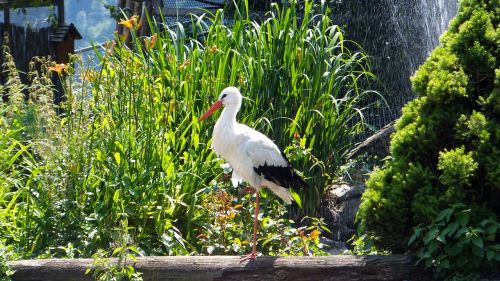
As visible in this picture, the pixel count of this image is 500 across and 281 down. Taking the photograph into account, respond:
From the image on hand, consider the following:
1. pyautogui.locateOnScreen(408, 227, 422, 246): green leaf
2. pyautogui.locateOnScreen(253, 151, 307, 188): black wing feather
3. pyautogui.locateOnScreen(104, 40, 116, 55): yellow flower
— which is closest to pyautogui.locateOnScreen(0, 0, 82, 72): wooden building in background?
pyautogui.locateOnScreen(104, 40, 116, 55): yellow flower

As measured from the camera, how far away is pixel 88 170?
6191 millimetres

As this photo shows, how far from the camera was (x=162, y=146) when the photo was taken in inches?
250

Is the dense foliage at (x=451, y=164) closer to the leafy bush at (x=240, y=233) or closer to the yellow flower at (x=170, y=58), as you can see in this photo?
the leafy bush at (x=240, y=233)

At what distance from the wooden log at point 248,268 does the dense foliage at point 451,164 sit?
0.19 meters

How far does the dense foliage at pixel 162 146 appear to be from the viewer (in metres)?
6.06

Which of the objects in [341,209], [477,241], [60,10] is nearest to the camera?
[477,241]

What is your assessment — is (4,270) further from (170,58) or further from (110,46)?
(170,58)

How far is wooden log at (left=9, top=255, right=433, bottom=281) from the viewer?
5086 millimetres

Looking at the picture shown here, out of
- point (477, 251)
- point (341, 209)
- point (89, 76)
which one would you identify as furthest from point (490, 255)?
point (341, 209)

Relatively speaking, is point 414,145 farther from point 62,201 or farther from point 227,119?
point 62,201

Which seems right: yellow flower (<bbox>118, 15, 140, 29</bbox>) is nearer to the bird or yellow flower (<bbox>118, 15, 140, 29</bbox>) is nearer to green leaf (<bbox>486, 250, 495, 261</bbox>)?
the bird

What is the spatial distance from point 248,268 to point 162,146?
1481mm

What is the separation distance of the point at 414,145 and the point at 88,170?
235 centimetres

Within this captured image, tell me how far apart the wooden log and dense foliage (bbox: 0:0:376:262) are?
0.23m
